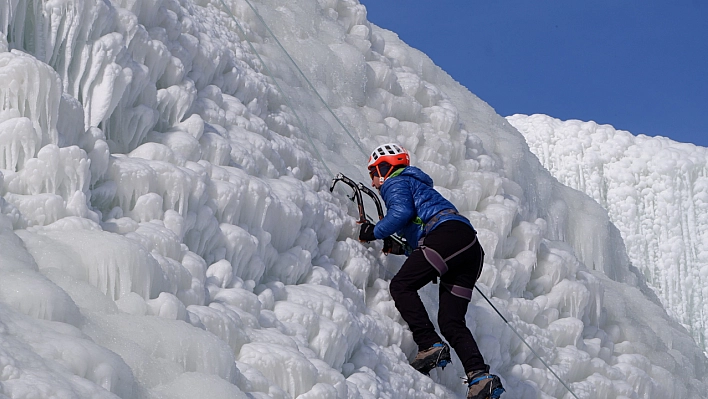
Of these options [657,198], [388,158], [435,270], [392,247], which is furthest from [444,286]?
[657,198]

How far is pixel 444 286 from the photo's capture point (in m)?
4.72

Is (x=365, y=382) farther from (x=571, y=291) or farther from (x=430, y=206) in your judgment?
(x=571, y=291)

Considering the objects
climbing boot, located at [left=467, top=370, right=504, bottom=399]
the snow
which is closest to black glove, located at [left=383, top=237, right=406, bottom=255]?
the snow

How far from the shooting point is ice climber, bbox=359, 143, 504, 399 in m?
4.55

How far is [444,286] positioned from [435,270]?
0.57ft

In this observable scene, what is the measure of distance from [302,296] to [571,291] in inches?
124

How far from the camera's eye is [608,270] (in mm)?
9445

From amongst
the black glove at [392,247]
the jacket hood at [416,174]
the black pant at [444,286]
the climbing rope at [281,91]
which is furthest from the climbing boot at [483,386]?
the climbing rope at [281,91]

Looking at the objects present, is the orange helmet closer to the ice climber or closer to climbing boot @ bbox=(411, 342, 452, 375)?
the ice climber

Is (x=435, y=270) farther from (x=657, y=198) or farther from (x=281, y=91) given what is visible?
(x=657, y=198)

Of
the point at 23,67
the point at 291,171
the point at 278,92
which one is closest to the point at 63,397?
the point at 23,67

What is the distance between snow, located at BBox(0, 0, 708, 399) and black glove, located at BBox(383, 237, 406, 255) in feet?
0.31

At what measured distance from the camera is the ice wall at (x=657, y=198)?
54.3 ft

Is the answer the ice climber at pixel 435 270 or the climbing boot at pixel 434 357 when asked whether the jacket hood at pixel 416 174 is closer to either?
the ice climber at pixel 435 270
